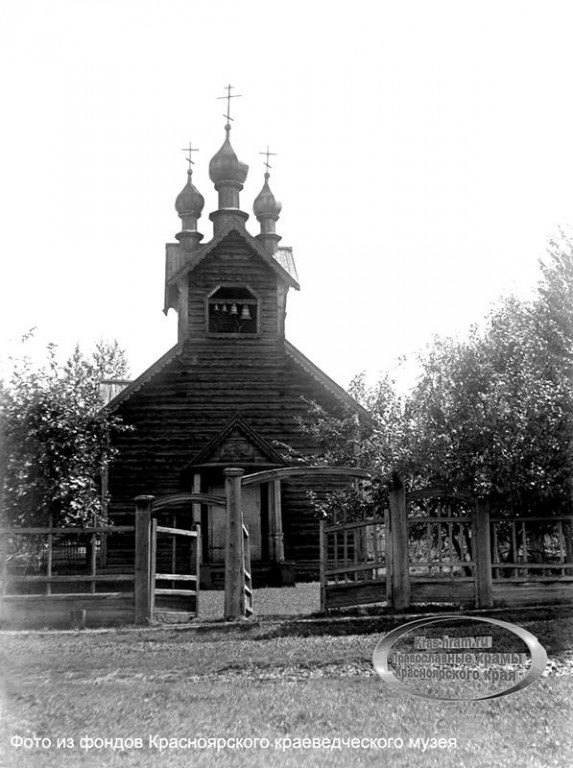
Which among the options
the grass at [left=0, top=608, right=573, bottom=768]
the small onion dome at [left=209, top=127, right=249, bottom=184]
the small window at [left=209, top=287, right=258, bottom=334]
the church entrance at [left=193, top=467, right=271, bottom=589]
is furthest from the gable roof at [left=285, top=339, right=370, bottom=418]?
the grass at [left=0, top=608, right=573, bottom=768]

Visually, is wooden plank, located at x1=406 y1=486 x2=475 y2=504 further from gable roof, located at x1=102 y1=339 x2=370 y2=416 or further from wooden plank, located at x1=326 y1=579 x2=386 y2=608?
gable roof, located at x1=102 y1=339 x2=370 y2=416

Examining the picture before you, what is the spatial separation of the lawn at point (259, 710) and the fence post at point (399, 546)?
3130mm

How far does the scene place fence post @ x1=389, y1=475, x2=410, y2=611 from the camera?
14273 millimetres

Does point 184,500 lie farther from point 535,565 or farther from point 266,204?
point 266,204

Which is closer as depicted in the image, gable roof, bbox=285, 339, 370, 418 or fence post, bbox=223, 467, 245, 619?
fence post, bbox=223, 467, 245, 619

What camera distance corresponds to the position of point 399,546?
567 inches

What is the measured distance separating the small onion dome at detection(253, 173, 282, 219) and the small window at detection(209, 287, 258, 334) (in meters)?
5.92

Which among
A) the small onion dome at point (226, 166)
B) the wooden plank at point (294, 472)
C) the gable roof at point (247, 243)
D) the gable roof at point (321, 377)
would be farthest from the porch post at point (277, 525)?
the small onion dome at point (226, 166)

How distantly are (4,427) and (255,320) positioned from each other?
9449mm

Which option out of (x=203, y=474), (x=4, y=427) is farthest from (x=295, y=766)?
(x=203, y=474)

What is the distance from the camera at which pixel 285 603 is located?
17.5 m

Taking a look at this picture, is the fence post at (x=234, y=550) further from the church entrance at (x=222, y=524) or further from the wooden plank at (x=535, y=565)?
the church entrance at (x=222, y=524)

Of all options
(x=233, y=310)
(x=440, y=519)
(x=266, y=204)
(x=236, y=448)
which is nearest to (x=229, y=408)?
(x=236, y=448)

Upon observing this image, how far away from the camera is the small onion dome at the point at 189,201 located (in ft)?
99.8
